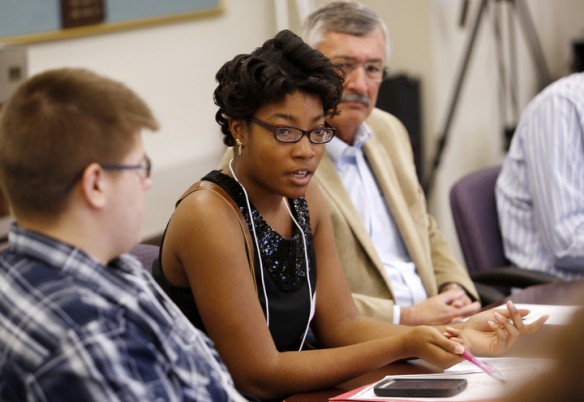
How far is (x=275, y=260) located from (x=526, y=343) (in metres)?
0.97

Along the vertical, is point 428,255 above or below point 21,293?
below

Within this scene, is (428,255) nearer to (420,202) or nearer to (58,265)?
(420,202)

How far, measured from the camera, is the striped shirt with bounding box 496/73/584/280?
269 centimetres

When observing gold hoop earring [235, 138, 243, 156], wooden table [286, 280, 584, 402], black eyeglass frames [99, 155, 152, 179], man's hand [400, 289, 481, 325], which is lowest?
man's hand [400, 289, 481, 325]

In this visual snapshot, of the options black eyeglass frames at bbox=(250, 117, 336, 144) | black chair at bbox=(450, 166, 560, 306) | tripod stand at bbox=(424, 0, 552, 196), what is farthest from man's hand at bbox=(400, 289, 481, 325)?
tripod stand at bbox=(424, 0, 552, 196)

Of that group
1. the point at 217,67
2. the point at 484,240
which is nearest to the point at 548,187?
the point at 484,240

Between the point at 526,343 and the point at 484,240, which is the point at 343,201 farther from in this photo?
the point at 526,343

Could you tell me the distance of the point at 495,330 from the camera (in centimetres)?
182

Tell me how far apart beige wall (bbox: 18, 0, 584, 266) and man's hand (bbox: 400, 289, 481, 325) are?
1.83m

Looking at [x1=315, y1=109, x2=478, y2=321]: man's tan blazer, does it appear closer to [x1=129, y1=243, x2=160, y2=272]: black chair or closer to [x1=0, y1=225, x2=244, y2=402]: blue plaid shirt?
[x1=129, y1=243, x2=160, y2=272]: black chair

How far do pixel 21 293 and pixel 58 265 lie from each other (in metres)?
0.06

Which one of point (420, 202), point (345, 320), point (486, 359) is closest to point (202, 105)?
point (420, 202)

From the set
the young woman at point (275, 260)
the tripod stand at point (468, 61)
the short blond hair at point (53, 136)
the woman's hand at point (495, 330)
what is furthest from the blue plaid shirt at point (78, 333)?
the tripod stand at point (468, 61)

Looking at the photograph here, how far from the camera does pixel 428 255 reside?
261 centimetres
